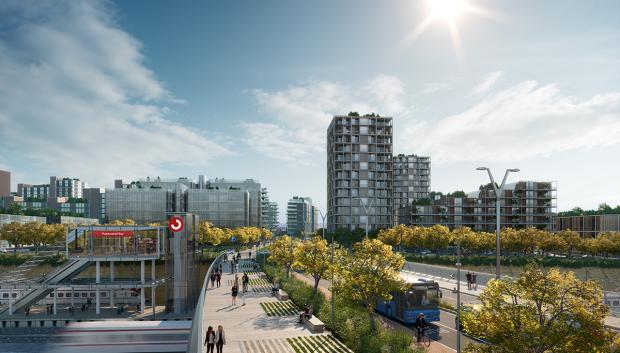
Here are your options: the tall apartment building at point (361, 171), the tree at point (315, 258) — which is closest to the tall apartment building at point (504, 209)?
the tall apartment building at point (361, 171)

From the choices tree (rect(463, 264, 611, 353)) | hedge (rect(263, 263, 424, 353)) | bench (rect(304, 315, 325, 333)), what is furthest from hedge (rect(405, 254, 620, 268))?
tree (rect(463, 264, 611, 353))

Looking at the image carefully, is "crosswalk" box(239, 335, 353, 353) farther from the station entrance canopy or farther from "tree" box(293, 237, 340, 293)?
the station entrance canopy

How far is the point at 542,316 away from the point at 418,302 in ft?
49.7

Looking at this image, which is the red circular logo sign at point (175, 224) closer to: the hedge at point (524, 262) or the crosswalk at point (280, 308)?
the crosswalk at point (280, 308)

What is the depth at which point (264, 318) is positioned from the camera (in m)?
31.4

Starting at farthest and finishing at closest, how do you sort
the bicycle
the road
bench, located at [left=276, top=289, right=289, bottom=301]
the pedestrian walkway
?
bench, located at [left=276, top=289, right=289, bottom=301] < the road < the bicycle < the pedestrian walkway

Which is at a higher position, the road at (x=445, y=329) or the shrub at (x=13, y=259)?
the road at (x=445, y=329)

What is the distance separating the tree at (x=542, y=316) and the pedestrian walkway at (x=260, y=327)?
33.8ft

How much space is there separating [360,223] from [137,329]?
A: 295ft

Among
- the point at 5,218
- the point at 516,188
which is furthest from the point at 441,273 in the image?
the point at 5,218

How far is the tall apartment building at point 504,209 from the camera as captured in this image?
122750mm

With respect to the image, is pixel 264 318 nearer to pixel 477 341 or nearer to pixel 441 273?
pixel 477 341

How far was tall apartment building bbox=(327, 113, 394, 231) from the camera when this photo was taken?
396 ft

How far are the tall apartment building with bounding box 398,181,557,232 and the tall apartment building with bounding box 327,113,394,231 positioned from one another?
49.7 ft
